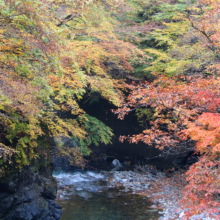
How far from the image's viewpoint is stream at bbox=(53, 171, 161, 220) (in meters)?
7.41

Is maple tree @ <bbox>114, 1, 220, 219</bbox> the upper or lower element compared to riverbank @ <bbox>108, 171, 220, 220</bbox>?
upper

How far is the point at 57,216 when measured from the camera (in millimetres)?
6836

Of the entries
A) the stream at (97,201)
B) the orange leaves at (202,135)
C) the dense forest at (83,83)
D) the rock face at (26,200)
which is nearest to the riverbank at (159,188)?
the stream at (97,201)

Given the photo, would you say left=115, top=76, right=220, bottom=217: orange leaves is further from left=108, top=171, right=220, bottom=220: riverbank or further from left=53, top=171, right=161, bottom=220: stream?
left=53, top=171, right=161, bottom=220: stream

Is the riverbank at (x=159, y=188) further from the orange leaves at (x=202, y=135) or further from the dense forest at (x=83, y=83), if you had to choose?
the dense forest at (x=83, y=83)

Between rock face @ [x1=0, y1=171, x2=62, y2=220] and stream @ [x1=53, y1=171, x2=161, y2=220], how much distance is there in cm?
71

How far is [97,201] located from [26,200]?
3123 mm

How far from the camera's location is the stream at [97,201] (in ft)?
24.3

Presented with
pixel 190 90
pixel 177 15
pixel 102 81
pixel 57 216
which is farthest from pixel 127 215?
pixel 177 15

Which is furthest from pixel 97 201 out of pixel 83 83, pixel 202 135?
pixel 202 135

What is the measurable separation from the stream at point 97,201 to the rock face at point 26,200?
713 mm

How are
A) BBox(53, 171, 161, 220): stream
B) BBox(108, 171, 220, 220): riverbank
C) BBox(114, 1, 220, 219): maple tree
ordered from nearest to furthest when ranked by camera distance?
BBox(114, 1, 220, 219): maple tree → BBox(108, 171, 220, 220): riverbank → BBox(53, 171, 161, 220): stream

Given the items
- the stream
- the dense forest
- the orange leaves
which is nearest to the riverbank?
the stream

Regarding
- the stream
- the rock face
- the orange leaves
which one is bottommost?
the stream
